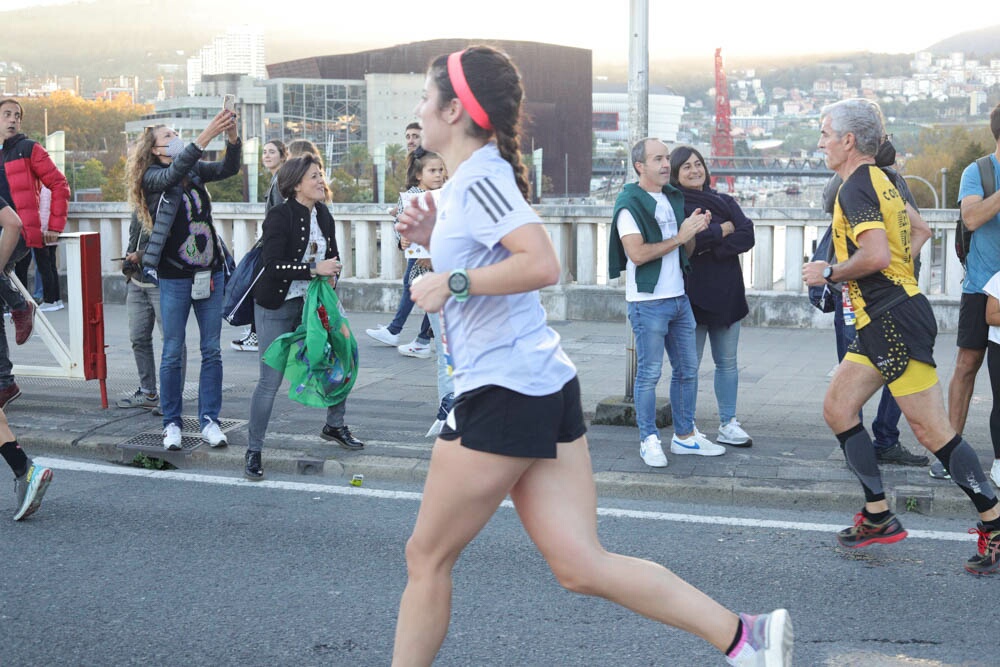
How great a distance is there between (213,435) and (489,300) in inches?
177

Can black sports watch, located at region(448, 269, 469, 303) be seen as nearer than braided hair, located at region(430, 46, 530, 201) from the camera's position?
Yes

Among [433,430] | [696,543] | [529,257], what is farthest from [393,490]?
[529,257]

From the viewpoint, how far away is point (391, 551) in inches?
209

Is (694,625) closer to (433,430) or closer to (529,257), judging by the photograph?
(529,257)

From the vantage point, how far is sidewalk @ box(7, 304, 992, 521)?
6.22 meters

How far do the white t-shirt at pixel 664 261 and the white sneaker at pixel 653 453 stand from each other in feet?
2.62

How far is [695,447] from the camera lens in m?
6.88

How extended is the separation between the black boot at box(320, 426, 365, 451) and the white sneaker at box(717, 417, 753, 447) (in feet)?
→ 7.13

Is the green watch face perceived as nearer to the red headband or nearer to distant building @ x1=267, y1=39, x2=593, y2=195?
the red headband

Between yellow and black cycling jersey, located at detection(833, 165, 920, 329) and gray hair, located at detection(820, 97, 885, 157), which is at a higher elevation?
gray hair, located at detection(820, 97, 885, 157)

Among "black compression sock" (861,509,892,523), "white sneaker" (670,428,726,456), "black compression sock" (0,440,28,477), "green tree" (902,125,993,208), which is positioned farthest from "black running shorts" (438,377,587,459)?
"green tree" (902,125,993,208)

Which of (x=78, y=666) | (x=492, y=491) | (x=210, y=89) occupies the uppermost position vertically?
(x=210, y=89)

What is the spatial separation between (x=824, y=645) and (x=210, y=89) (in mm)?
178196

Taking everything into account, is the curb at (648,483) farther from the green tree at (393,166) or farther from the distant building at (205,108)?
the green tree at (393,166)
